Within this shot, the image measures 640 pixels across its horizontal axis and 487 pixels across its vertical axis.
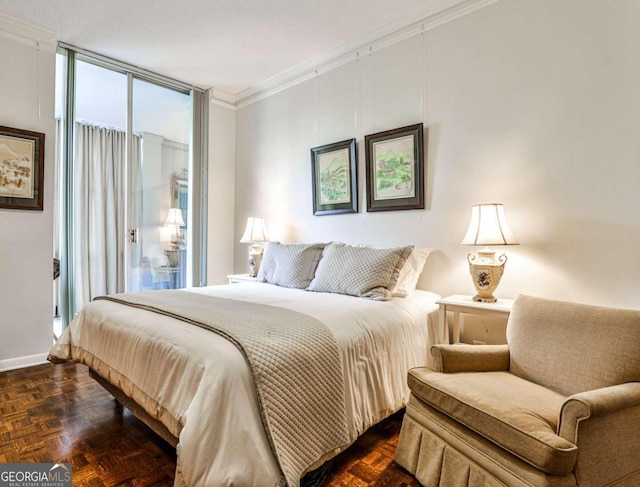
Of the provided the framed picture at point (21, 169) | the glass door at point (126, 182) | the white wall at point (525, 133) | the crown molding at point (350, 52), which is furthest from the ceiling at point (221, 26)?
the framed picture at point (21, 169)

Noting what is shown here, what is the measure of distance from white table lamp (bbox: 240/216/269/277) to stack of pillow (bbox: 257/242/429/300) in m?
0.66

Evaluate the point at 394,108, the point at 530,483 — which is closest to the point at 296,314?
the point at 530,483

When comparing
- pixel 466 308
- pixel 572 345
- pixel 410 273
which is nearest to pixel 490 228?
pixel 466 308

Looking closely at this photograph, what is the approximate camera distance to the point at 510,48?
8.09 ft

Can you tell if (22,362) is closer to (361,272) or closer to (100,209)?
(100,209)

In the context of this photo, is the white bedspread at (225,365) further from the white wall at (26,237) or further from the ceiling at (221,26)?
the ceiling at (221,26)

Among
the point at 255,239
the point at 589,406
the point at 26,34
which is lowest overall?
the point at 589,406

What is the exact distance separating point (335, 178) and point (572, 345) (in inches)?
91.3

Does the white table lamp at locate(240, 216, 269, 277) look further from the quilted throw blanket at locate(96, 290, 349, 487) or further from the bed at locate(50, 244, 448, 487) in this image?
the quilted throw blanket at locate(96, 290, 349, 487)

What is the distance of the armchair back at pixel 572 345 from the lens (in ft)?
4.86

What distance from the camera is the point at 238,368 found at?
1315 mm

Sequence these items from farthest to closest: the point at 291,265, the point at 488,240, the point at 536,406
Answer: the point at 291,265
the point at 488,240
the point at 536,406

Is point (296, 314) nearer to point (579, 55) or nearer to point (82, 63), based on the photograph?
point (579, 55)

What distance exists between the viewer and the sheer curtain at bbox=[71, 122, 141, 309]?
3.84 m
